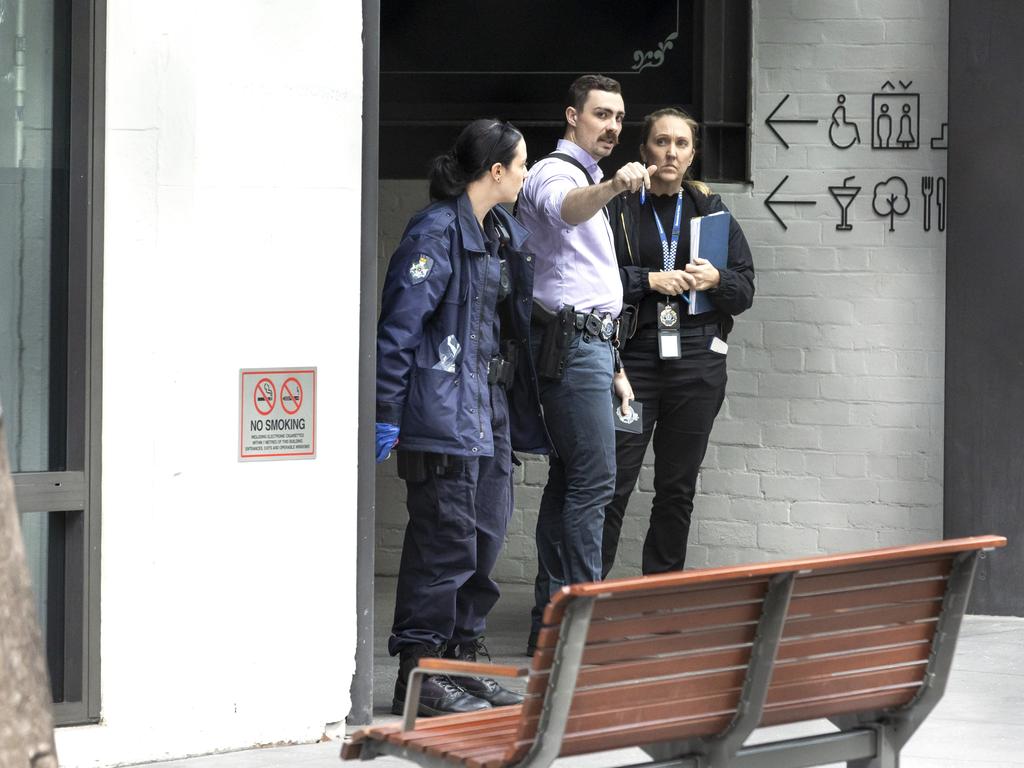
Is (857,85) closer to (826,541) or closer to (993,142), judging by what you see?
(993,142)

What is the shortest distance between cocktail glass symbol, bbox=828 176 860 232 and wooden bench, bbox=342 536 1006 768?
4.16 m

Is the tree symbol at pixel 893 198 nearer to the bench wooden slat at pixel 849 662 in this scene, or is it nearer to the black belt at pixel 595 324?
the black belt at pixel 595 324

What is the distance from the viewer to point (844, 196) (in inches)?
319

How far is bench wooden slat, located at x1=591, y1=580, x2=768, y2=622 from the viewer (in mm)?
3494

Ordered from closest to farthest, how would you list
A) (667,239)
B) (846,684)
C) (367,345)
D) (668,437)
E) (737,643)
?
(737,643)
(846,684)
(367,345)
(667,239)
(668,437)

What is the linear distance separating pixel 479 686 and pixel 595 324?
129cm

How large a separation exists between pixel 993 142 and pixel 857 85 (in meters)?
0.74

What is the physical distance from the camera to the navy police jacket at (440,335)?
5.62 metres

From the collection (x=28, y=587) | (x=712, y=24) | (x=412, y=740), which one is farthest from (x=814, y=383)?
(x=28, y=587)

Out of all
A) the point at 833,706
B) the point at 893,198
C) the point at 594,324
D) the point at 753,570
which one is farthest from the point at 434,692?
the point at 893,198

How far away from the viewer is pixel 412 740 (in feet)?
12.2

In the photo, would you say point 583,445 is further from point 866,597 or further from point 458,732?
point 458,732

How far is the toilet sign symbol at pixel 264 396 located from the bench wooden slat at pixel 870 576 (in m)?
2.02

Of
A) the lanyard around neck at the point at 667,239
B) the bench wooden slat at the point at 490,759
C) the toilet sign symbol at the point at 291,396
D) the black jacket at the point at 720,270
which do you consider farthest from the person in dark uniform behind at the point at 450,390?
the bench wooden slat at the point at 490,759
